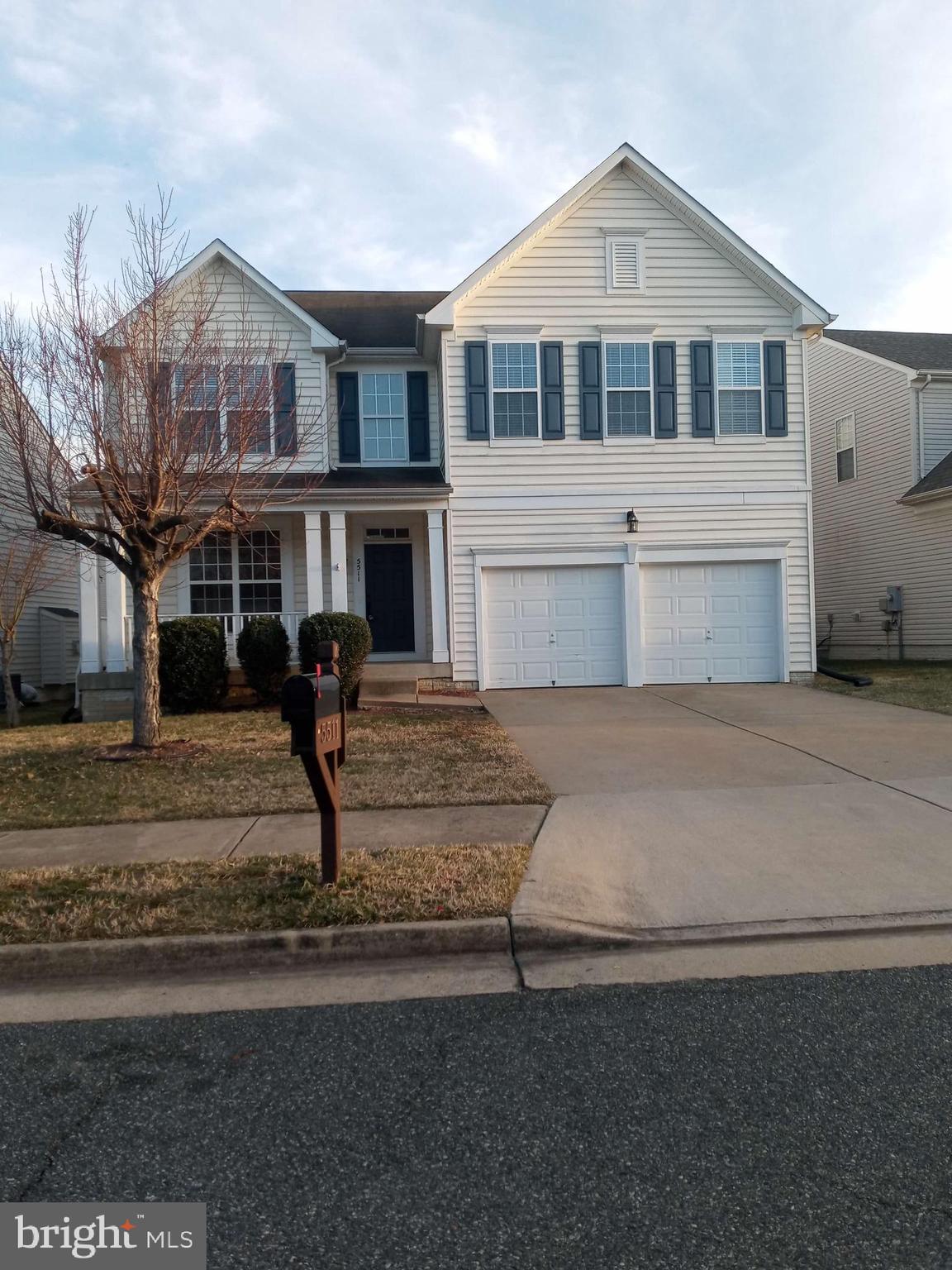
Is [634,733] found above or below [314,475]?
below

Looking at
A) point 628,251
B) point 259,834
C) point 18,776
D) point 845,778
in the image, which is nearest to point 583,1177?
point 259,834

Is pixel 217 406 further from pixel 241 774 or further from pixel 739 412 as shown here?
pixel 739 412

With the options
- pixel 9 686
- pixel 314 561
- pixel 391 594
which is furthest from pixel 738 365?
pixel 9 686

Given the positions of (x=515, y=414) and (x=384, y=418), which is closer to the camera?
(x=515, y=414)

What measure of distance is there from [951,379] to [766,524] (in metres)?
7.84

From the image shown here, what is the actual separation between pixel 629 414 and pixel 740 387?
2.02 metres

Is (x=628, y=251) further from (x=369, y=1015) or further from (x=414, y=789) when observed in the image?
(x=369, y=1015)

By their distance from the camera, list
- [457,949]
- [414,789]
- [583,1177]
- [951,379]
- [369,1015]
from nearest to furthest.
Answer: [583,1177] < [369,1015] < [457,949] < [414,789] < [951,379]

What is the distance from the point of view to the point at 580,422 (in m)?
14.6

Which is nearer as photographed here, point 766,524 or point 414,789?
point 414,789

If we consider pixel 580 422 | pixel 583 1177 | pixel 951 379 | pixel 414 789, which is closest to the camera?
pixel 583 1177

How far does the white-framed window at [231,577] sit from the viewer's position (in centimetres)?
1539

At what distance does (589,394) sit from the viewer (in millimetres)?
14656

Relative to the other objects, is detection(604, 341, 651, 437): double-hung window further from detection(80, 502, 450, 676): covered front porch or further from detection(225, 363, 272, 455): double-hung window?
detection(225, 363, 272, 455): double-hung window
